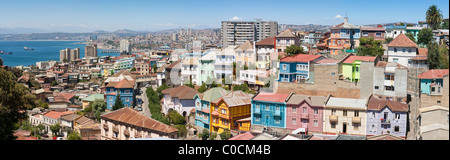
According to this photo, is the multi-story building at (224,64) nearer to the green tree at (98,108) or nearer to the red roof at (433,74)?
the green tree at (98,108)

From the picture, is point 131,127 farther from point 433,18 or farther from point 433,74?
point 433,18

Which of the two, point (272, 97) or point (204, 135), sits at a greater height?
point (272, 97)

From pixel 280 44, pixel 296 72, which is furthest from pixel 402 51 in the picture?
pixel 280 44

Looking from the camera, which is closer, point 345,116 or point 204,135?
point 345,116

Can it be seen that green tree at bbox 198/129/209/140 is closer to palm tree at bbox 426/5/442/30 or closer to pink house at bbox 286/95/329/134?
pink house at bbox 286/95/329/134

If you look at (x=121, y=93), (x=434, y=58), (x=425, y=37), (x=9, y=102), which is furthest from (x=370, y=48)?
(x=9, y=102)

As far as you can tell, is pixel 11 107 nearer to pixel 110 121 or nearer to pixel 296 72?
pixel 110 121
